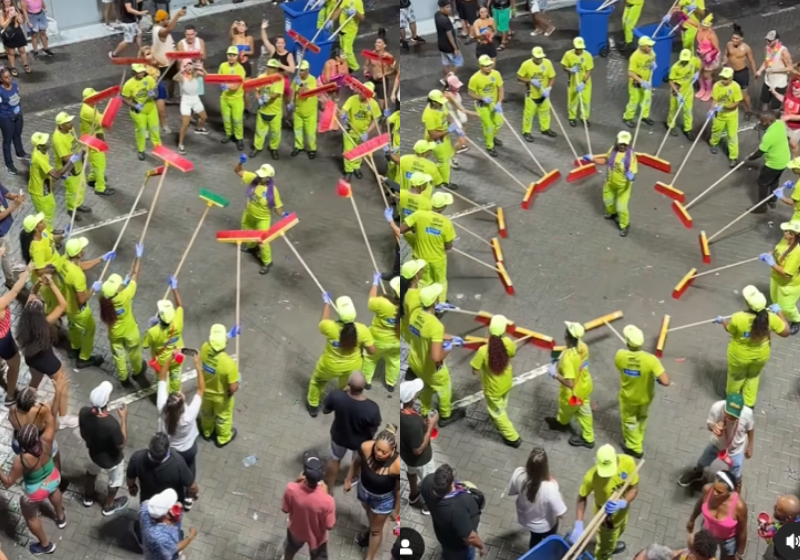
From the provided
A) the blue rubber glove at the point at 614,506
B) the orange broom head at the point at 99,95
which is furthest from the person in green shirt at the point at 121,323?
the blue rubber glove at the point at 614,506

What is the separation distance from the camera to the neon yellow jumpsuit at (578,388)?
11.8m

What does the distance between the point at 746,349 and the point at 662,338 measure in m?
1.58

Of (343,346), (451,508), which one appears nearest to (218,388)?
(343,346)

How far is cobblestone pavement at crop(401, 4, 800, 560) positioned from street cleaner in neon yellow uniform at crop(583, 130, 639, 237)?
25 centimetres

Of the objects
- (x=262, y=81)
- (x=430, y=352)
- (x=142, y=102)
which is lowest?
(x=430, y=352)

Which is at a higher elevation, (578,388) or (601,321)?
(578,388)

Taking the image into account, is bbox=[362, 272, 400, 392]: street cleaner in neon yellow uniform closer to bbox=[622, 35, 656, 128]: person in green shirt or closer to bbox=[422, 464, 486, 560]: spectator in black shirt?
bbox=[422, 464, 486, 560]: spectator in black shirt

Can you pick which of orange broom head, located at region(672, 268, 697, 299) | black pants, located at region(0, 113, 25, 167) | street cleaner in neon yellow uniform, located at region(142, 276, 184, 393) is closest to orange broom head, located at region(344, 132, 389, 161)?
street cleaner in neon yellow uniform, located at region(142, 276, 184, 393)

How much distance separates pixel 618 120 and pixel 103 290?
10.3 meters

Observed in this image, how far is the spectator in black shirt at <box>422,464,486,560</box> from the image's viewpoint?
9.43 meters

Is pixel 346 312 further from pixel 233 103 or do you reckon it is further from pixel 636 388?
pixel 233 103

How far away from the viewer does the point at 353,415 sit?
35.7ft

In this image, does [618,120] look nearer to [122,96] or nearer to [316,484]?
[122,96]

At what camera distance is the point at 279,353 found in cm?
1361
